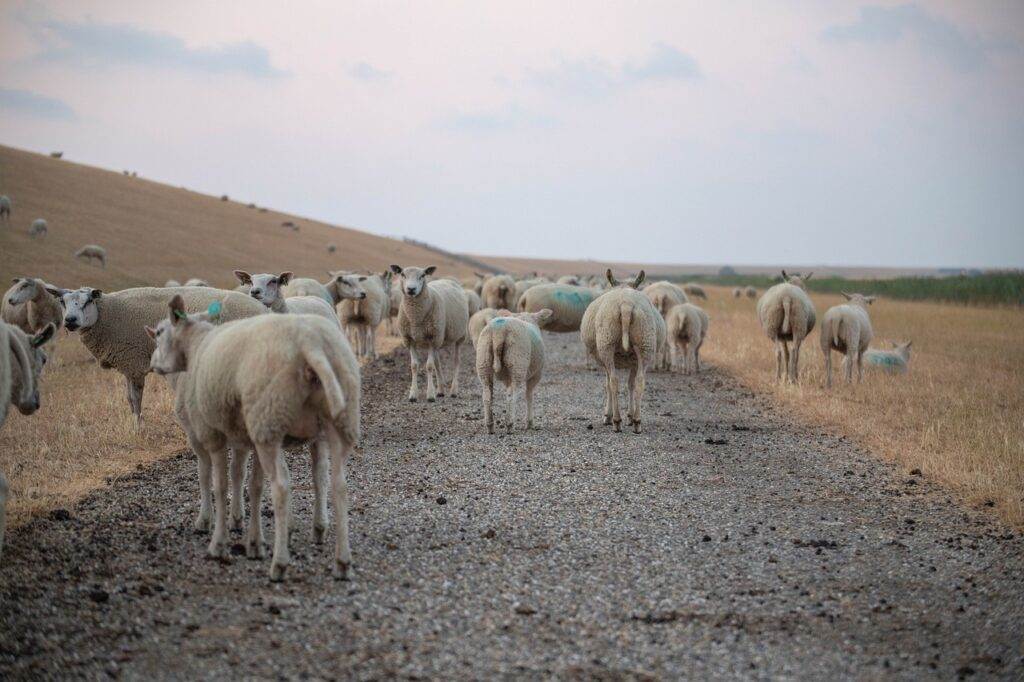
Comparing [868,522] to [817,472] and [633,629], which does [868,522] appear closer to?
[817,472]

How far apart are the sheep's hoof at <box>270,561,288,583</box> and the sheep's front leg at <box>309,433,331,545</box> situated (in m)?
0.91

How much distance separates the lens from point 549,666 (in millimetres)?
4863

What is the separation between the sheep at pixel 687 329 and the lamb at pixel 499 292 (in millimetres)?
5413

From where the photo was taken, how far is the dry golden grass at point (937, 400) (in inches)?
376

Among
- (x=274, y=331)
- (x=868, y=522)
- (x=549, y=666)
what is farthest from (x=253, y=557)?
(x=868, y=522)

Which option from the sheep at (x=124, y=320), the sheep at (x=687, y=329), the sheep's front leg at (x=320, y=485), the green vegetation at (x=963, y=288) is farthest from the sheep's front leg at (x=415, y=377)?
the green vegetation at (x=963, y=288)

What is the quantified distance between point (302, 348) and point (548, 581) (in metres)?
2.28

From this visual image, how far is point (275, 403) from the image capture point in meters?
6.12

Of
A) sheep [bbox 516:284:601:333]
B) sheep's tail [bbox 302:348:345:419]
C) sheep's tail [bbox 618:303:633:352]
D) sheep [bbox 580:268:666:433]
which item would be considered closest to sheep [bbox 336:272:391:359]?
sheep [bbox 516:284:601:333]

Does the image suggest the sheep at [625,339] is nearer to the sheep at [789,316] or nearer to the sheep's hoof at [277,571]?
the sheep at [789,316]

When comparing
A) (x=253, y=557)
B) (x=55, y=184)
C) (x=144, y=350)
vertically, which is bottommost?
(x=253, y=557)

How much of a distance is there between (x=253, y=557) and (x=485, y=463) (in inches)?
151

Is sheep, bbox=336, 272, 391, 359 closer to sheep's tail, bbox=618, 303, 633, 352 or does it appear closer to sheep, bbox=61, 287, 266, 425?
sheep, bbox=61, 287, 266, 425

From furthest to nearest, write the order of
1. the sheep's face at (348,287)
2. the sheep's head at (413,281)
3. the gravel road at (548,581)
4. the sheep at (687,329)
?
the sheep at (687,329) < the sheep's face at (348,287) < the sheep's head at (413,281) < the gravel road at (548,581)
